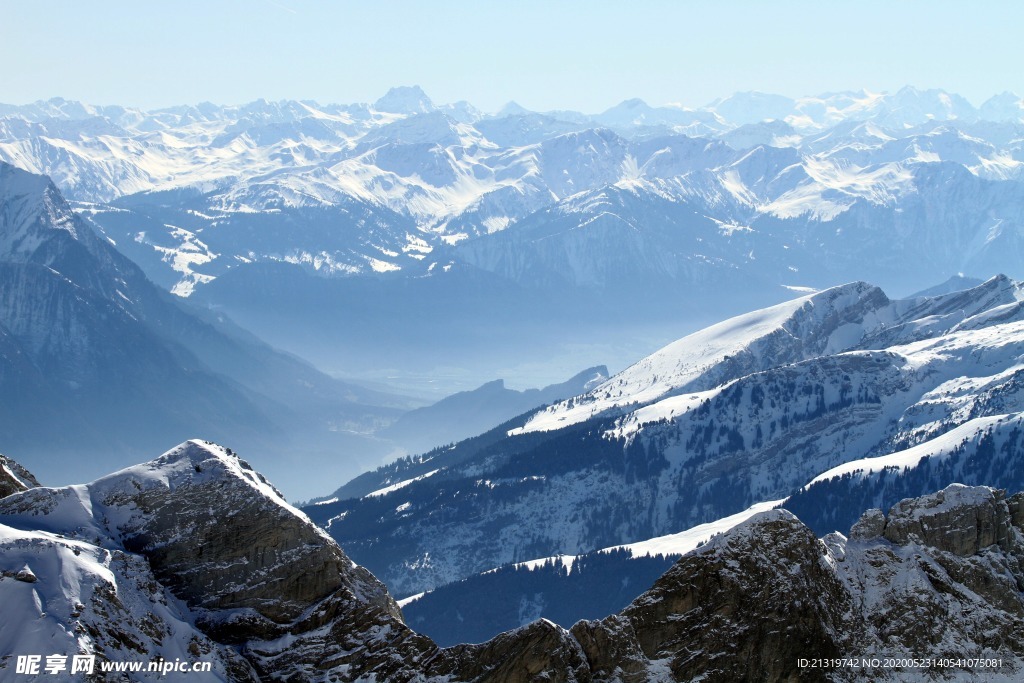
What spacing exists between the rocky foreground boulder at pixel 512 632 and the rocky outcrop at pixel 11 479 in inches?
199

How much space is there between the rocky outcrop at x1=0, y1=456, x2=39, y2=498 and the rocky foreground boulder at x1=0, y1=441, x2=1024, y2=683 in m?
5.06

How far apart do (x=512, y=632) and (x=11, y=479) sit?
119 ft

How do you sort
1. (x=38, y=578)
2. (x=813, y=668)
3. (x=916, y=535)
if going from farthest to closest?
(x=916, y=535) → (x=813, y=668) → (x=38, y=578)

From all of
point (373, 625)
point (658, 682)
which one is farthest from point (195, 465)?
point (658, 682)

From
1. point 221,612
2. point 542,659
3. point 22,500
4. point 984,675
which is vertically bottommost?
point 984,675

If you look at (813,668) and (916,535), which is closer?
(813,668)

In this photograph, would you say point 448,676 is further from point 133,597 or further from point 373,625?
point 133,597

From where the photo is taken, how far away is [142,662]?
260 ft

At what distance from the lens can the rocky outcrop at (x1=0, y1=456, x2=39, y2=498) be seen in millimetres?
92125

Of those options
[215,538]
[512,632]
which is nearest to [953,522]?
[512,632]

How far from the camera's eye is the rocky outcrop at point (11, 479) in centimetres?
9212

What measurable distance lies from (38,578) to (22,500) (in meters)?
10.8
